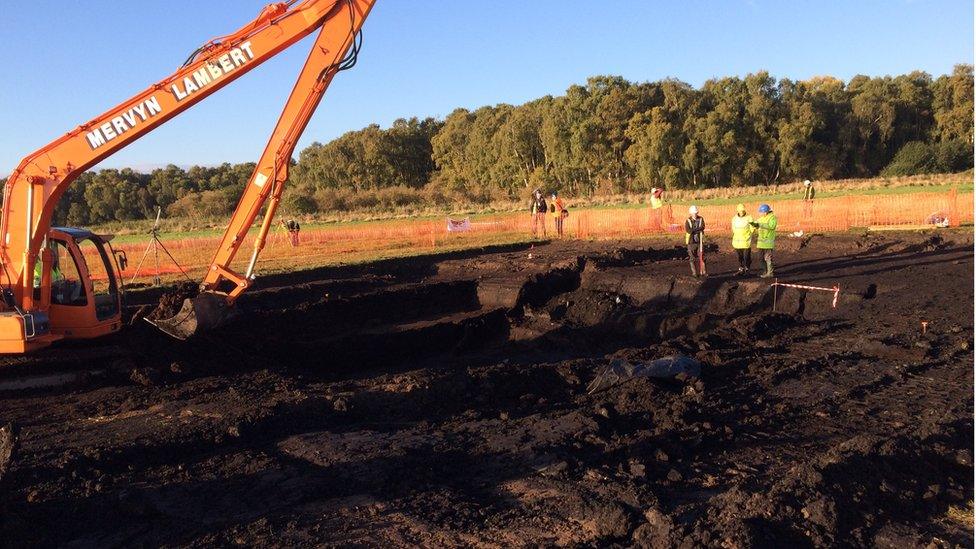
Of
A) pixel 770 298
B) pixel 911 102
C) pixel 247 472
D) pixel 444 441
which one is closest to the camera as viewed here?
pixel 247 472

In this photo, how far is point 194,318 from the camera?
9727 millimetres

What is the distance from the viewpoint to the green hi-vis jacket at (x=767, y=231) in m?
14.3

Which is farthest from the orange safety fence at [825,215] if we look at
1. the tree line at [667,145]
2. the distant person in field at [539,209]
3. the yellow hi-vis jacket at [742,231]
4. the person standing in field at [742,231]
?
the tree line at [667,145]

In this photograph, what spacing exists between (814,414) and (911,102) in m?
71.8

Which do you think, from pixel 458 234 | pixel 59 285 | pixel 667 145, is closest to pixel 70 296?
pixel 59 285

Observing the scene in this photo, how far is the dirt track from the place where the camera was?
4570mm

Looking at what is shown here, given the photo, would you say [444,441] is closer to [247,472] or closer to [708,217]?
[247,472]

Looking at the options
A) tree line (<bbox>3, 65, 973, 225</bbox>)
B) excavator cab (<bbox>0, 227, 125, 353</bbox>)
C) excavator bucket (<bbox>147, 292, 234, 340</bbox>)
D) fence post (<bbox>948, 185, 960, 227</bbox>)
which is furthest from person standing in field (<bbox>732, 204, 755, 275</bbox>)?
tree line (<bbox>3, 65, 973, 225</bbox>)

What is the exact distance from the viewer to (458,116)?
78438 millimetres

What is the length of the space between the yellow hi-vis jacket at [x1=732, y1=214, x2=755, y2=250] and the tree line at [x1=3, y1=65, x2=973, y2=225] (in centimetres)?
4459

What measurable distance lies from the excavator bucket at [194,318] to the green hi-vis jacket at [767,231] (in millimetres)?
10280

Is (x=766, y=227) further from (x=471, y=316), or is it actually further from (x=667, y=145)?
(x=667, y=145)

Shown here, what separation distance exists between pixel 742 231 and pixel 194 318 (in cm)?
1072

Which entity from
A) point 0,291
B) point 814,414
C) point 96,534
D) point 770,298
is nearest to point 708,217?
point 770,298
